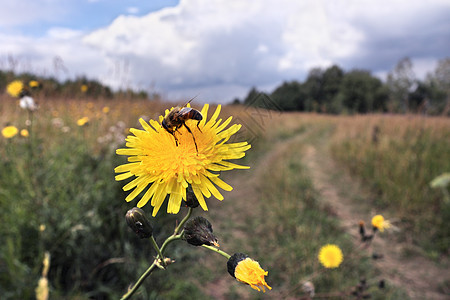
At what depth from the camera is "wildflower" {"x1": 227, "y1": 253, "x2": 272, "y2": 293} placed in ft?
2.43

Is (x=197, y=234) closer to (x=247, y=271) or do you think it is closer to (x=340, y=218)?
(x=247, y=271)

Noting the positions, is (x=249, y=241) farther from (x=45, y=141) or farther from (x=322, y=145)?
(x=322, y=145)

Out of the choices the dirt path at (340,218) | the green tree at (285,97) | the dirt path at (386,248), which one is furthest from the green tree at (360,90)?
the green tree at (285,97)

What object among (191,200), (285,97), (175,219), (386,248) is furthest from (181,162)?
(386,248)

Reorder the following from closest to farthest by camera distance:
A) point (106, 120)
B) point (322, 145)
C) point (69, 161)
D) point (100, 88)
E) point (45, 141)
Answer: point (69, 161), point (45, 141), point (106, 120), point (100, 88), point (322, 145)

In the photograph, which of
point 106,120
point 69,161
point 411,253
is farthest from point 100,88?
point 411,253

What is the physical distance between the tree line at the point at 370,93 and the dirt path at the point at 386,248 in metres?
2.71

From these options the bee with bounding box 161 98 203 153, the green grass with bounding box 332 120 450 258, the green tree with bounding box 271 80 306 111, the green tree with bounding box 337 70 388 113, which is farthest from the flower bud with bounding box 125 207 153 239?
the green tree with bounding box 337 70 388 113

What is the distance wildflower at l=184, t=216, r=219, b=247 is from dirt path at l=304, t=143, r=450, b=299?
2171 mm

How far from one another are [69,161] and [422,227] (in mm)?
5420

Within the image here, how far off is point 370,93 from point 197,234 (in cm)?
3550

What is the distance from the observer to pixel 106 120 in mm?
5887

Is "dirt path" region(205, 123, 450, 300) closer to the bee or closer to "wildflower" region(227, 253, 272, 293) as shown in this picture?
"wildflower" region(227, 253, 272, 293)

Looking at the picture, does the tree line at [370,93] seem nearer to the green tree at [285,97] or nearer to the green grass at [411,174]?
the green grass at [411,174]
